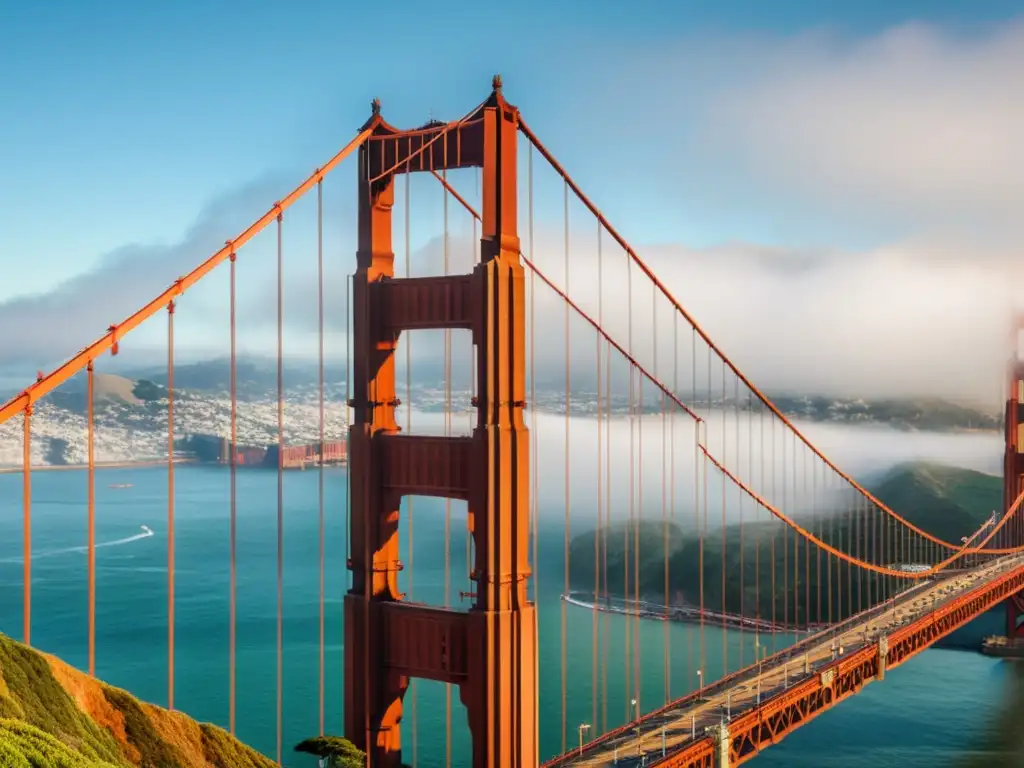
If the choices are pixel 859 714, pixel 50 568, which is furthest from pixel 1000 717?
pixel 50 568

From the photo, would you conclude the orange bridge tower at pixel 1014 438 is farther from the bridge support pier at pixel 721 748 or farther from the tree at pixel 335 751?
the tree at pixel 335 751

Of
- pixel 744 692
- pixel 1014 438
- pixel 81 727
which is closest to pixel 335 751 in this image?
pixel 81 727

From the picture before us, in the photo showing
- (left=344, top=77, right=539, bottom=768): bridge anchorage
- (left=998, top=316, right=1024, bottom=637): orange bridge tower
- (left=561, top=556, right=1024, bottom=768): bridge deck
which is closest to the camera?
(left=344, top=77, right=539, bottom=768): bridge anchorage

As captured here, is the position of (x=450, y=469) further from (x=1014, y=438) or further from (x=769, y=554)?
(x=769, y=554)

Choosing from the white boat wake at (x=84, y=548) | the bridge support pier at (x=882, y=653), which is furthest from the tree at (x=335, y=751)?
the white boat wake at (x=84, y=548)

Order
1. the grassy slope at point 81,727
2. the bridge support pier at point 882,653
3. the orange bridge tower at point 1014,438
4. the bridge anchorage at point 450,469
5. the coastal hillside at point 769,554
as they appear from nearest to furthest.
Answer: the grassy slope at point 81,727
the bridge anchorage at point 450,469
the bridge support pier at point 882,653
the orange bridge tower at point 1014,438
the coastal hillside at point 769,554

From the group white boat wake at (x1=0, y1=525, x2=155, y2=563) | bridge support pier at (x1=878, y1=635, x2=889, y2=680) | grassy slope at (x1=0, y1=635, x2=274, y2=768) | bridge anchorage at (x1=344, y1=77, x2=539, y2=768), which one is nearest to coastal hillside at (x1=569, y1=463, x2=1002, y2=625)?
white boat wake at (x1=0, y1=525, x2=155, y2=563)

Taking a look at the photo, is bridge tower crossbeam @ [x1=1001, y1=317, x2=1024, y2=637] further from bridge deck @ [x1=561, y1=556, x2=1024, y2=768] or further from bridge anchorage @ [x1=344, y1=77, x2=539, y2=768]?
bridge anchorage @ [x1=344, y1=77, x2=539, y2=768]
